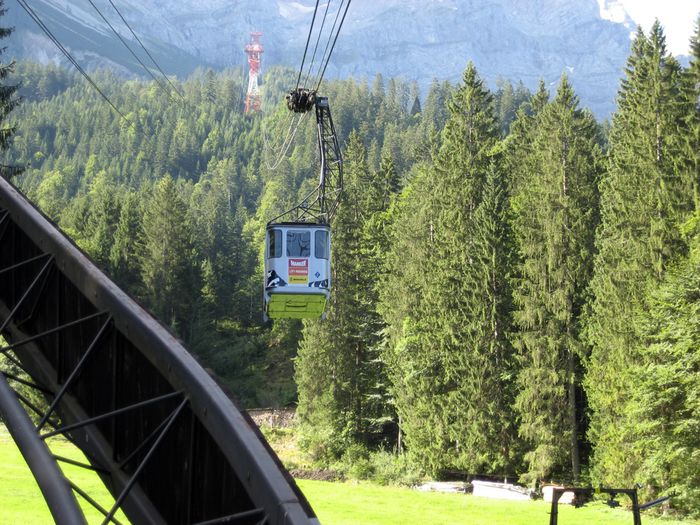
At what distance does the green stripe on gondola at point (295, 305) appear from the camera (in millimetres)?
26641

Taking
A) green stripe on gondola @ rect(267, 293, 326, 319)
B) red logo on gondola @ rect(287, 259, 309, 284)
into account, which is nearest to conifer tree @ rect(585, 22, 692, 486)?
green stripe on gondola @ rect(267, 293, 326, 319)

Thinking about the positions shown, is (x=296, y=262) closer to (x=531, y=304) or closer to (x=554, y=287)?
(x=531, y=304)

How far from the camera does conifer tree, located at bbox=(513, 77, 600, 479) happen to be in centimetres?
4116

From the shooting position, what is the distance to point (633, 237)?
1473 inches

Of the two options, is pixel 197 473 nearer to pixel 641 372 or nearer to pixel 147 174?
pixel 641 372

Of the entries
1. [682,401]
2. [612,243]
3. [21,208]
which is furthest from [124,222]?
[21,208]

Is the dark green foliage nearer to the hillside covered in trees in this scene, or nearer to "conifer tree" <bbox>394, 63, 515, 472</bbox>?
the hillside covered in trees

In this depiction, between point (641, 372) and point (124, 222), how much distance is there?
195ft

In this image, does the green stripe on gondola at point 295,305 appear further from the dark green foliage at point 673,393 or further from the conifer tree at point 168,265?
the conifer tree at point 168,265

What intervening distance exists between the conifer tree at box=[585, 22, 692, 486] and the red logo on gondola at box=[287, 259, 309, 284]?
1528 centimetres

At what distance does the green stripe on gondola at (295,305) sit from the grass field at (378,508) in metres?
5.36

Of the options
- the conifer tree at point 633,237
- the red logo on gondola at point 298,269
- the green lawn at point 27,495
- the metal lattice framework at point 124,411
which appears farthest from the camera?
the conifer tree at point 633,237

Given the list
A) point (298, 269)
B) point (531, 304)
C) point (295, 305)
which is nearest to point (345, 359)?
point (531, 304)

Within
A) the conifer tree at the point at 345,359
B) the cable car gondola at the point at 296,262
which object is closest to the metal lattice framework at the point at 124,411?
the cable car gondola at the point at 296,262
